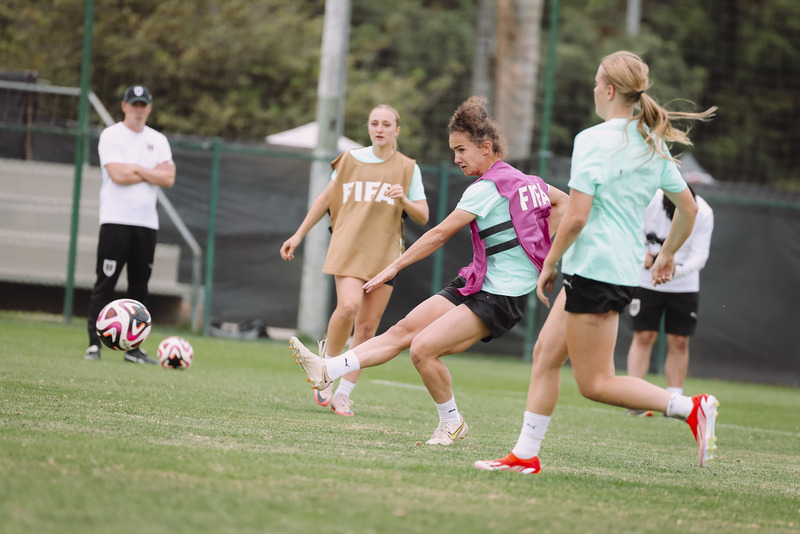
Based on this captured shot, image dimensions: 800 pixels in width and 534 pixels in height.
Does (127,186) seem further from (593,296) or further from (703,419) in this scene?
(703,419)

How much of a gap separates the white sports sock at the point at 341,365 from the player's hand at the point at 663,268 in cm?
158

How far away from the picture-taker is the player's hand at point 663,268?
454 centimetres

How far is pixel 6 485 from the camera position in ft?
10.6

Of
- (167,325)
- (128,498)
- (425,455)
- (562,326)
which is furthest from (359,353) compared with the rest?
(167,325)

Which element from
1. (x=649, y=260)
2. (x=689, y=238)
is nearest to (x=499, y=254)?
(x=649, y=260)

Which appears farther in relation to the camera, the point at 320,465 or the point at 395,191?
the point at 395,191

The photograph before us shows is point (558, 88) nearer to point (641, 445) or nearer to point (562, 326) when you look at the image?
point (641, 445)

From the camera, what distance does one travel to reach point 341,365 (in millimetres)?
5113

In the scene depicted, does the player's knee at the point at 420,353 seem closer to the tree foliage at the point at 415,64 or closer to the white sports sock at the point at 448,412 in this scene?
the white sports sock at the point at 448,412

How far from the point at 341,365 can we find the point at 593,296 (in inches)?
62.5

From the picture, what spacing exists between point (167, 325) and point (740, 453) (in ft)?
28.7

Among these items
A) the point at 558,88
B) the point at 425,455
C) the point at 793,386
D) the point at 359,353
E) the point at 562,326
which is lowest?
the point at 793,386

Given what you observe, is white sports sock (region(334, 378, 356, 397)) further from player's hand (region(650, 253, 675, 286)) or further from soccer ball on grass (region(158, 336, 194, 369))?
player's hand (region(650, 253, 675, 286))

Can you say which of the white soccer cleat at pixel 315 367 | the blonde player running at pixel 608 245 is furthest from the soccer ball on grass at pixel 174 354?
the blonde player running at pixel 608 245
